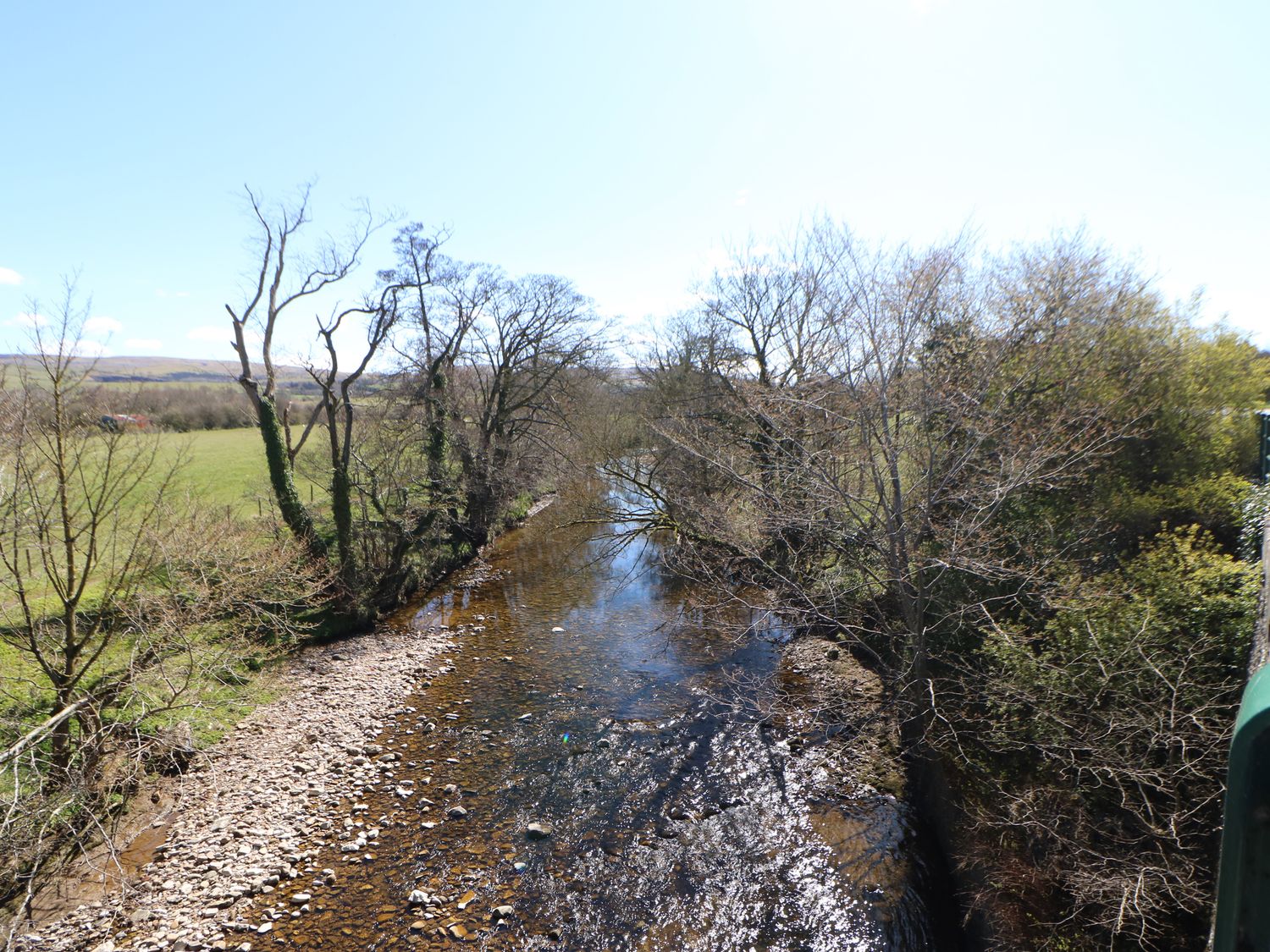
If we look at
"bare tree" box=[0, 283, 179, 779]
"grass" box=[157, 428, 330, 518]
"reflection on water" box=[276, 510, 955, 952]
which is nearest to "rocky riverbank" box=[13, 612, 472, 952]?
"reflection on water" box=[276, 510, 955, 952]

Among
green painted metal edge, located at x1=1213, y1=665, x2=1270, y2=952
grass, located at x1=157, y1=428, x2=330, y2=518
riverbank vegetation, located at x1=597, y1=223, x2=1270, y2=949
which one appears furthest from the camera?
grass, located at x1=157, y1=428, x2=330, y2=518

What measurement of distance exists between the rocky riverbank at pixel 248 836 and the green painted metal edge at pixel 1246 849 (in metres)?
9.27

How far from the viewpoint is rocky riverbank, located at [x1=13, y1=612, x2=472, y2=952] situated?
7.28m

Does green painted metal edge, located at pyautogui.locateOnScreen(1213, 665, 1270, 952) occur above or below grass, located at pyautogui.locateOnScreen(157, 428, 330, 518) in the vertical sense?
above

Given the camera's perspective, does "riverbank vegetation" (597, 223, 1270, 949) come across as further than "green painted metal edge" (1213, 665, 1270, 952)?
Yes

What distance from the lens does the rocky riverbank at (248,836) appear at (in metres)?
7.28

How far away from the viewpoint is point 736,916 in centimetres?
755

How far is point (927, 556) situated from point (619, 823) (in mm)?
5886

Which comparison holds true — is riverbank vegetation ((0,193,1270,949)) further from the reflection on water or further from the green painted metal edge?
the green painted metal edge

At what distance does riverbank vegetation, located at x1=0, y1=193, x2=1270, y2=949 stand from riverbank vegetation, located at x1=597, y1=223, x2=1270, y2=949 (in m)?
0.06

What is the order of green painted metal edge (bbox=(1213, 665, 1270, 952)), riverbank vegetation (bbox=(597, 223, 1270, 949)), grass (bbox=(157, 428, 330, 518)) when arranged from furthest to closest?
grass (bbox=(157, 428, 330, 518)) → riverbank vegetation (bbox=(597, 223, 1270, 949)) → green painted metal edge (bbox=(1213, 665, 1270, 952))

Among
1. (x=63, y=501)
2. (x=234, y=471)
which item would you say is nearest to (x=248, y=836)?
(x=63, y=501)

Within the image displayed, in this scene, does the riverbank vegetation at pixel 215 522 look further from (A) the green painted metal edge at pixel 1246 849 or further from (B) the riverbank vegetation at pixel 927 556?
(A) the green painted metal edge at pixel 1246 849

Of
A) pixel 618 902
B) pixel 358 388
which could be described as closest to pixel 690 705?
pixel 618 902
